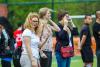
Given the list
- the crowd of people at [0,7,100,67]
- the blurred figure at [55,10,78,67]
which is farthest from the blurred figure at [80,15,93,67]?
the blurred figure at [55,10,78,67]

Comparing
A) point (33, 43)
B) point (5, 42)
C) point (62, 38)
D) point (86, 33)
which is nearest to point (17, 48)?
point (5, 42)

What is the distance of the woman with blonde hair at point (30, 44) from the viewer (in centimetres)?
938

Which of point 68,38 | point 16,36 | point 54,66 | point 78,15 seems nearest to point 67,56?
point 68,38

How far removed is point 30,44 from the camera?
945cm

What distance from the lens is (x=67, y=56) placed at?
38.9 feet

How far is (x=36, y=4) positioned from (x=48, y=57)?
9389 mm

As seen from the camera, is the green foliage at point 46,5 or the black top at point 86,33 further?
the green foliage at point 46,5

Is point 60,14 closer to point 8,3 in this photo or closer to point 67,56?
point 67,56

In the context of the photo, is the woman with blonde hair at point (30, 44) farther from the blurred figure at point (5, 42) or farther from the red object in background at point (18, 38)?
the blurred figure at point (5, 42)

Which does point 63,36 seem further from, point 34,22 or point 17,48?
point 34,22

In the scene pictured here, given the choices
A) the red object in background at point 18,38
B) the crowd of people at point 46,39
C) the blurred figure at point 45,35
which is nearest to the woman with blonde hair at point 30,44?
the crowd of people at point 46,39

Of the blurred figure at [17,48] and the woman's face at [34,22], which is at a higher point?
the woman's face at [34,22]

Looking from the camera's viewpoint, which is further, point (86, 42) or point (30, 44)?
point (86, 42)

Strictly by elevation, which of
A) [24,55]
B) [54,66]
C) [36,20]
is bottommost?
[54,66]
